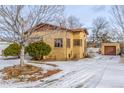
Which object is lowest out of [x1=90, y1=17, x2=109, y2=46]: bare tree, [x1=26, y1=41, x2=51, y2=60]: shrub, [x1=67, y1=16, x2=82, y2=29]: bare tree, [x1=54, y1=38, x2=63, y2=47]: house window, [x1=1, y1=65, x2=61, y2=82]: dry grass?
[x1=1, y1=65, x2=61, y2=82]: dry grass

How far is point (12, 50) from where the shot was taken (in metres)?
11.1

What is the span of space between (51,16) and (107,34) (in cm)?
226

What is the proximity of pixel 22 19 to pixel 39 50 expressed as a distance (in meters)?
3.92

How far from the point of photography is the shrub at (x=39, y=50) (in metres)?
12.0

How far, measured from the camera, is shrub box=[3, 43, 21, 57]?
A: 10.3m

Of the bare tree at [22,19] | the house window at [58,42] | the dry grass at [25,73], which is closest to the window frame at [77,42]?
the house window at [58,42]

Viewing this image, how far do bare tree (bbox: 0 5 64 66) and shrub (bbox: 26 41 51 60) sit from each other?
8.07 ft

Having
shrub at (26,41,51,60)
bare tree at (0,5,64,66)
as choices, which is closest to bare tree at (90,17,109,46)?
bare tree at (0,5,64,66)

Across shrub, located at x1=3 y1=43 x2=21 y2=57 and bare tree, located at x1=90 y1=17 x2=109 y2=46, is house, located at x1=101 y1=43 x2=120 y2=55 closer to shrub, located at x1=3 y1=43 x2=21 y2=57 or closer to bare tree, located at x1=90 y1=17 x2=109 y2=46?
bare tree, located at x1=90 y1=17 x2=109 y2=46

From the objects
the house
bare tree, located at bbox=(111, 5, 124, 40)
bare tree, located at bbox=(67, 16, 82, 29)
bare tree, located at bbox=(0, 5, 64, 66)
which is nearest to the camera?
bare tree, located at bbox=(0, 5, 64, 66)

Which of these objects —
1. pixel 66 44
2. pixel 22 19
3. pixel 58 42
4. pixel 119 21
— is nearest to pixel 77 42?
pixel 66 44

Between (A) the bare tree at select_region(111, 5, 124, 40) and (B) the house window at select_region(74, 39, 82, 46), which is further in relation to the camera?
(B) the house window at select_region(74, 39, 82, 46)

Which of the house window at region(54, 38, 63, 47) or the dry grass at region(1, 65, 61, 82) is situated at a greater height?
the house window at region(54, 38, 63, 47)

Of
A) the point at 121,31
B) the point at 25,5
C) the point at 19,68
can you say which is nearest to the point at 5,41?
the point at 19,68
